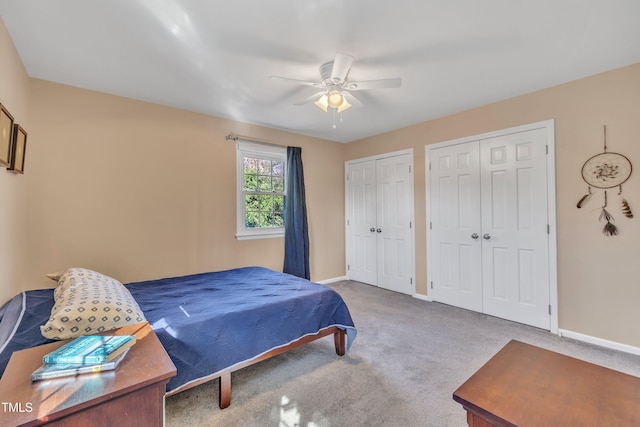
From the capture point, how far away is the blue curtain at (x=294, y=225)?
412 cm

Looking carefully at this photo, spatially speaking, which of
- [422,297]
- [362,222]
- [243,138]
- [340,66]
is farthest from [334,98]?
[422,297]

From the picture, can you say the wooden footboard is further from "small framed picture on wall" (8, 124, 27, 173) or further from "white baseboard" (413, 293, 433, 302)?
"small framed picture on wall" (8, 124, 27, 173)

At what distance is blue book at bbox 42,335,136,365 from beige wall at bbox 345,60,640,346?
3575 millimetres

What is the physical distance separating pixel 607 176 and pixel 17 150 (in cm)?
481

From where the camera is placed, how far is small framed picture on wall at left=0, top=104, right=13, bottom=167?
5.75 feet

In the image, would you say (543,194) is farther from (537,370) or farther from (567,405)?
(567,405)

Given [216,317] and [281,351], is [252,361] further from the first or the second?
[216,317]

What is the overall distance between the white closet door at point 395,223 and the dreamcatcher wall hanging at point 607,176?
6.09ft

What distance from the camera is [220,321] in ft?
5.95

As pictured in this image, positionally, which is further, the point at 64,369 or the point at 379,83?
the point at 379,83

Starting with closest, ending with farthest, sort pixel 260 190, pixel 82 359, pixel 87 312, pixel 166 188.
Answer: pixel 82 359
pixel 87 312
pixel 166 188
pixel 260 190

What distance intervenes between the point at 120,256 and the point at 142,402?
243cm

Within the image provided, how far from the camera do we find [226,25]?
185cm

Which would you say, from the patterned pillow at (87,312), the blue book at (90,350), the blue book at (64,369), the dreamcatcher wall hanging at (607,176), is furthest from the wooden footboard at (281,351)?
the dreamcatcher wall hanging at (607,176)
